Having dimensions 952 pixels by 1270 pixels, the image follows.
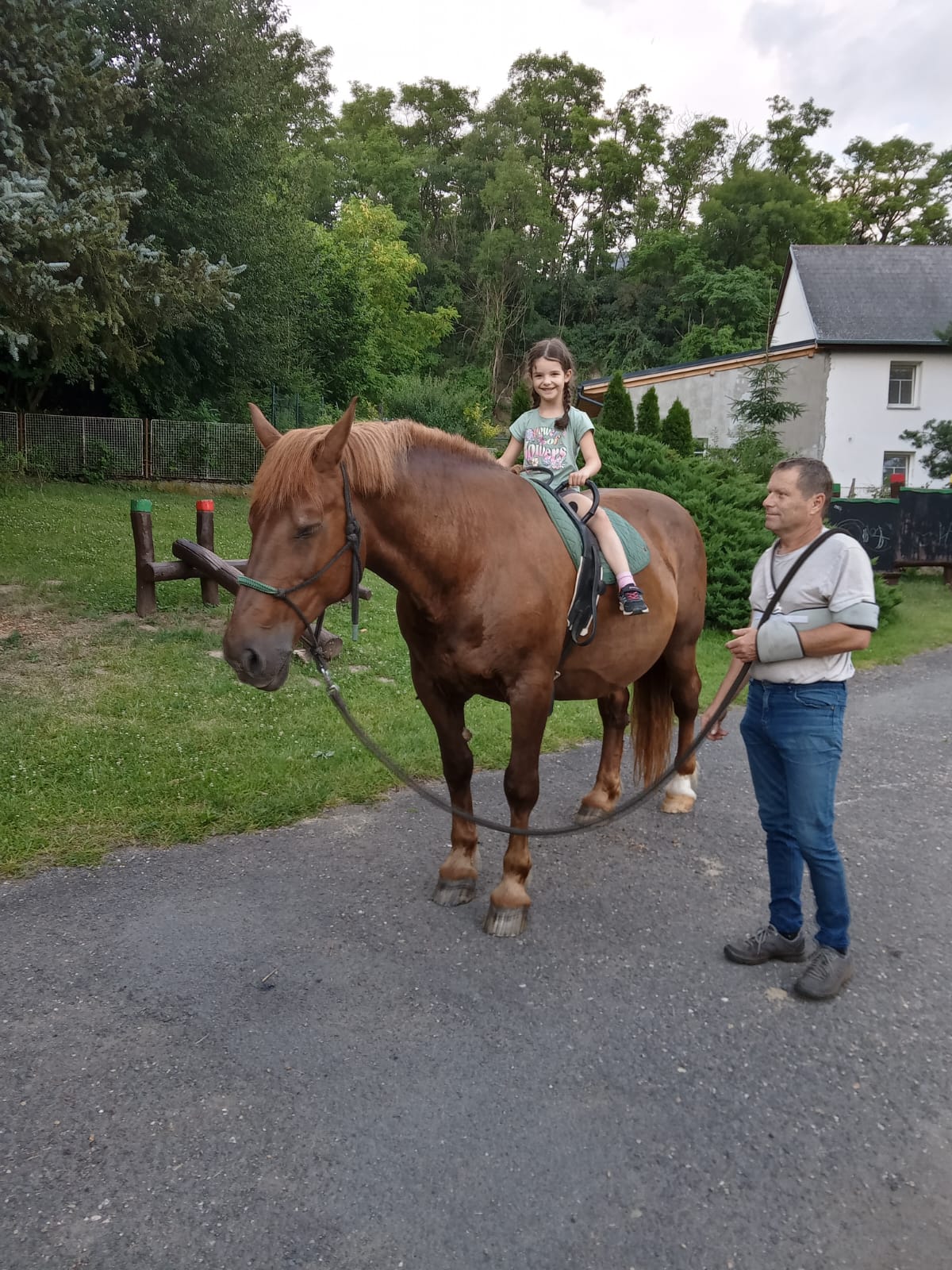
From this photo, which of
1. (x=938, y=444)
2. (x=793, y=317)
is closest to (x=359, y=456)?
(x=938, y=444)

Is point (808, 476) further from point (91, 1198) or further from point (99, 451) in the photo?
point (99, 451)

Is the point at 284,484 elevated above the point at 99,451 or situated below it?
below

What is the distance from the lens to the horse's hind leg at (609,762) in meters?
5.15

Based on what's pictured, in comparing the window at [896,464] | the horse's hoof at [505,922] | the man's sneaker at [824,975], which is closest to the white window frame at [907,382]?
the window at [896,464]

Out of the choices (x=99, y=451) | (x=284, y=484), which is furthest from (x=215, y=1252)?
(x=99, y=451)

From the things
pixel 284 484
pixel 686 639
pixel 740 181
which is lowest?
pixel 686 639

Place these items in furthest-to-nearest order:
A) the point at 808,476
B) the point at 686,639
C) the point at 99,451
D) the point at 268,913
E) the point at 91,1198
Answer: the point at 99,451 < the point at 686,639 < the point at 268,913 < the point at 808,476 < the point at 91,1198

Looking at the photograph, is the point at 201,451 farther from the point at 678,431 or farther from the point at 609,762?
the point at 609,762

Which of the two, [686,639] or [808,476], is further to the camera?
[686,639]

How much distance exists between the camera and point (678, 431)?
17484 millimetres

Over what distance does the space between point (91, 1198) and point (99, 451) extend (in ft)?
65.8

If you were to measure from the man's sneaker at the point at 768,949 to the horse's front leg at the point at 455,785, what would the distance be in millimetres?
1258

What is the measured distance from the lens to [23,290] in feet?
26.5

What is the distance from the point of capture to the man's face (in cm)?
313
